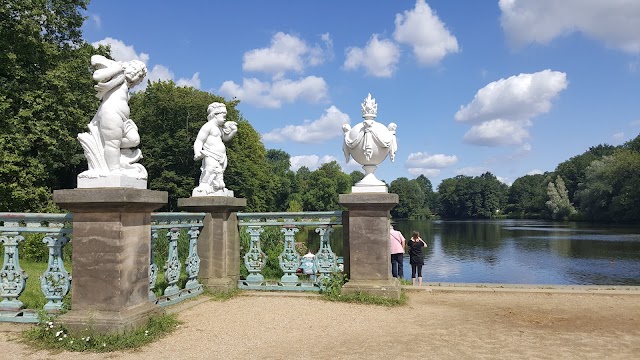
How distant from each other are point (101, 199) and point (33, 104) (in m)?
15.9

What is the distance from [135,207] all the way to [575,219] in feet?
210

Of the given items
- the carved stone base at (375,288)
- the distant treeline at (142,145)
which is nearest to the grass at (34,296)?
the carved stone base at (375,288)

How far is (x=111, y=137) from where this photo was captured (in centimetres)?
497

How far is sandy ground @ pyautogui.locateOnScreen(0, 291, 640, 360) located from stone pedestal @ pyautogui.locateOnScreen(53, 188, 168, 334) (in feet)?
1.26

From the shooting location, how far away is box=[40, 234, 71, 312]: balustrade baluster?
517 centimetres

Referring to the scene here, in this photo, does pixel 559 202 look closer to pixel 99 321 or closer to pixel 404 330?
pixel 404 330

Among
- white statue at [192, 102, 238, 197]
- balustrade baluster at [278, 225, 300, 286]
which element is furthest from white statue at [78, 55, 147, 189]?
balustrade baluster at [278, 225, 300, 286]

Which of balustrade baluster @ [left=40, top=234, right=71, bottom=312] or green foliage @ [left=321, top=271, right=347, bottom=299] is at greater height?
balustrade baluster @ [left=40, top=234, right=71, bottom=312]

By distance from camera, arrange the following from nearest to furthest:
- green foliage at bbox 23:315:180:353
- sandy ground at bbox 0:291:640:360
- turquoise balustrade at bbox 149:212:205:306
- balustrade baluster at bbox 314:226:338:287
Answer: sandy ground at bbox 0:291:640:360, green foliage at bbox 23:315:180:353, turquoise balustrade at bbox 149:212:205:306, balustrade baluster at bbox 314:226:338:287

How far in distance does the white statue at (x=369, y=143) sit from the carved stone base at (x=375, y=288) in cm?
130

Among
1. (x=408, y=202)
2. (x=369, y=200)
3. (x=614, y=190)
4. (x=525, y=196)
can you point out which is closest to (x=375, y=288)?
(x=369, y=200)

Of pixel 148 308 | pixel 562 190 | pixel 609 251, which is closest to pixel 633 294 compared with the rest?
pixel 148 308

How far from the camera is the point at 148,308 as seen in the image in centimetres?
511

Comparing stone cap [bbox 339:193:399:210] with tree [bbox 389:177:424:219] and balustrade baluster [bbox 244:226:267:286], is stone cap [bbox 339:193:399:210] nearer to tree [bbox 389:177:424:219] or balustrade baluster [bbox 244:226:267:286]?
balustrade baluster [bbox 244:226:267:286]
